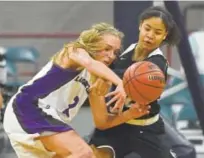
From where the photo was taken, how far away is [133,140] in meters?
5.72

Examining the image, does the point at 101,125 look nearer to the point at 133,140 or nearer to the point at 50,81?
the point at 133,140

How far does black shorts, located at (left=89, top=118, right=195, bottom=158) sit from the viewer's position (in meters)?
5.69

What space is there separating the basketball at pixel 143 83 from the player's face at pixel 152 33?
26cm

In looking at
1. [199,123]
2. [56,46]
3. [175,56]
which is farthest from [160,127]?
[56,46]

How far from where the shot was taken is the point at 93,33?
5414 millimetres

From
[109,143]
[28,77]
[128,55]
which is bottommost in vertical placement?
[28,77]

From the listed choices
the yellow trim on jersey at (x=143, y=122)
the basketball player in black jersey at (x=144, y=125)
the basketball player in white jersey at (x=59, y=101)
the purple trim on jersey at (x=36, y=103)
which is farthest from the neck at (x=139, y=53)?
the purple trim on jersey at (x=36, y=103)

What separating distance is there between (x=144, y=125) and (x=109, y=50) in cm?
61

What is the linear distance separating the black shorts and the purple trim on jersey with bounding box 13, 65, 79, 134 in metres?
0.41

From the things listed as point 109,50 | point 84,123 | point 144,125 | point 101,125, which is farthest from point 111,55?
point 84,123

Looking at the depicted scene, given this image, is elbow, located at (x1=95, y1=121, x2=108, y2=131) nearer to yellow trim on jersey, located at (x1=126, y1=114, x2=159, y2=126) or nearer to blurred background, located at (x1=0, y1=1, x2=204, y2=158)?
yellow trim on jersey, located at (x1=126, y1=114, x2=159, y2=126)

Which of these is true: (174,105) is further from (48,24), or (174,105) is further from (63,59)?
(63,59)

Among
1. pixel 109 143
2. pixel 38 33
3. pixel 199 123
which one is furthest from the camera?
pixel 38 33

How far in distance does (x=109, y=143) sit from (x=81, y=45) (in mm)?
685
